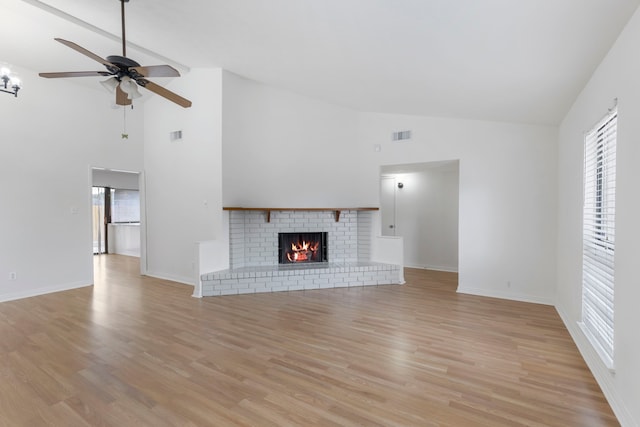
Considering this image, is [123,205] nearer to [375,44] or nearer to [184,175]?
[184,175]

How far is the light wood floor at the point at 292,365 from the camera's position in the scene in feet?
6.44

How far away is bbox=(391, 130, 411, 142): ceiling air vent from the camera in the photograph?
5.32 meters

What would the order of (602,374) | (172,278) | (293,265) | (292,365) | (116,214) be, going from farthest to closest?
1. (116,214)
2. (172,278)
3. (293,265)
4. (292,365)
5. (602,374)

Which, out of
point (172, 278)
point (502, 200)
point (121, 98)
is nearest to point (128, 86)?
point (121, 98)

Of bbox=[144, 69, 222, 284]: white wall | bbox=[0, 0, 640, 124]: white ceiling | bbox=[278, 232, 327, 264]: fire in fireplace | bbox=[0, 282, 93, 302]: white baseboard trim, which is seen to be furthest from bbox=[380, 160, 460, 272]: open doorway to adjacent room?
bbox=[0, 282, 93, 302]: white baseboard trim

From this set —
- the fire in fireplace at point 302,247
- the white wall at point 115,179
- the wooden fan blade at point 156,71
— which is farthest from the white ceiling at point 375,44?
the white wall at point 115,179

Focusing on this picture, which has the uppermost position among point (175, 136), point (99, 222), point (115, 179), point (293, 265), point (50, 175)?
point (175, 136)

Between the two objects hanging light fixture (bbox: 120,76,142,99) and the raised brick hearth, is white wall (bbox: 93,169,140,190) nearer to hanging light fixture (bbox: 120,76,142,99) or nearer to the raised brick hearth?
the raised brick hearth

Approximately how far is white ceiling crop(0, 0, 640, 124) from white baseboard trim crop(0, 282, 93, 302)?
10.9ft

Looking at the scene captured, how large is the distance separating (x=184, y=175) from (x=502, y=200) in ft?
16.9

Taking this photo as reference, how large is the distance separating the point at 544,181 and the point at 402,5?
3.37 meters

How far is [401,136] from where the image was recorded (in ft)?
17.7

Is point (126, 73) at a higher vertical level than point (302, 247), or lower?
higher

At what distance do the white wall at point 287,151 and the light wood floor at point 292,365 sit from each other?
201 centimetres
